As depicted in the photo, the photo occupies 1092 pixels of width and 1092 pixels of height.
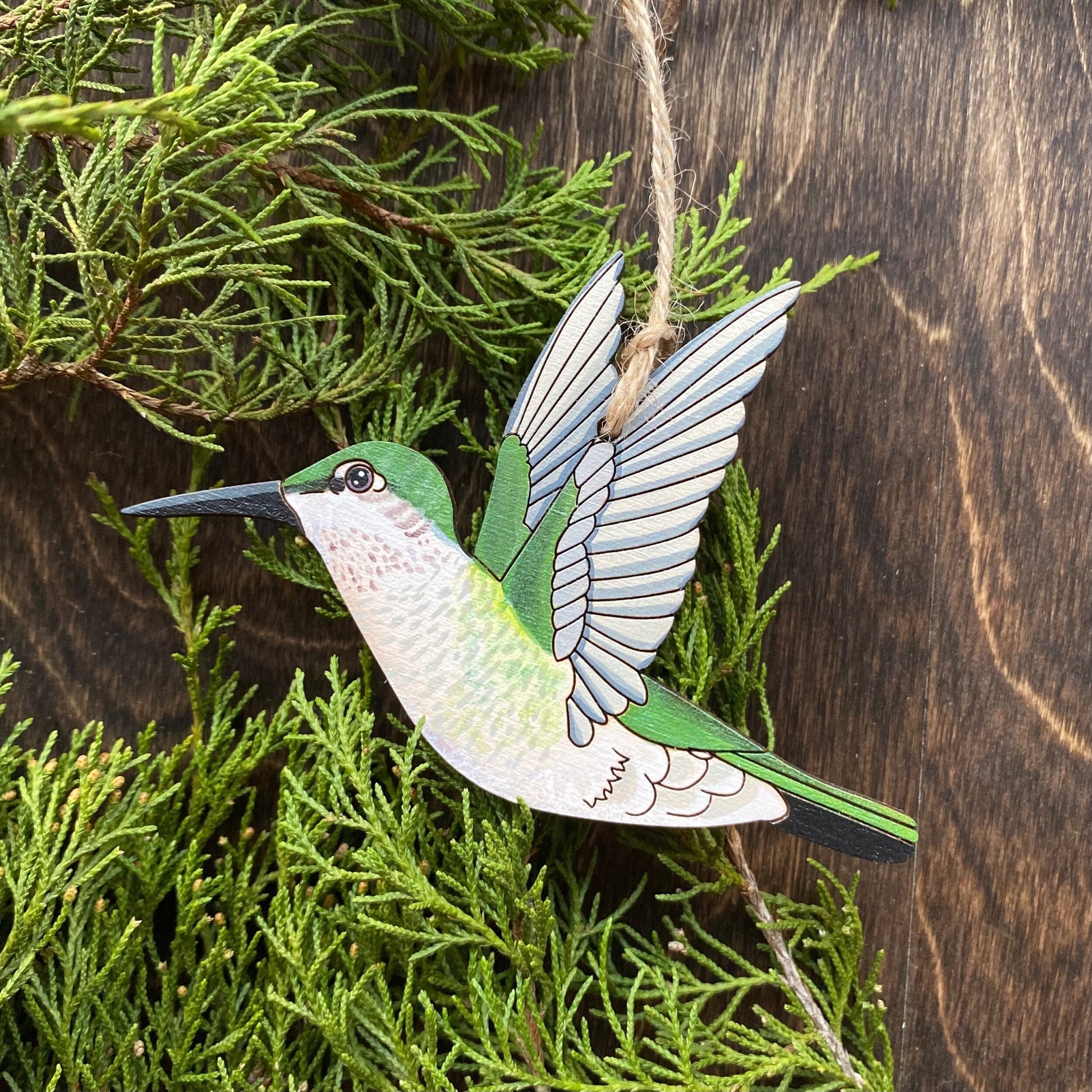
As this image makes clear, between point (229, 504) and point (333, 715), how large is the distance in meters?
0.24

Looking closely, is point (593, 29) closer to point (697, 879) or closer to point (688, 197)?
point (688, 197)

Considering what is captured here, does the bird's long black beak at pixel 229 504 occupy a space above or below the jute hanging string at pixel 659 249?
below

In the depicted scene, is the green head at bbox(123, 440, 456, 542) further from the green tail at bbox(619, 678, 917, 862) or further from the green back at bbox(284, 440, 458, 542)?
the green tail at bbox(619, 678, 917, 862)

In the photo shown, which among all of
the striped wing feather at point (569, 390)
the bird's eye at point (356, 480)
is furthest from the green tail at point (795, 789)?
the bird's eye at point (356, 480)

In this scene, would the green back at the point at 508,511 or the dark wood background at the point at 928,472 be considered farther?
the dark wood background at the point at 928,472

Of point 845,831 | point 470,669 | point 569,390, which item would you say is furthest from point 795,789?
point 569,390

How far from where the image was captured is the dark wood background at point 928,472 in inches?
41.4

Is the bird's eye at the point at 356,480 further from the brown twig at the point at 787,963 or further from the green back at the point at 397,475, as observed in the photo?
the brown twig at the point at 787,963

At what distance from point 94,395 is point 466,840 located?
0.73 m

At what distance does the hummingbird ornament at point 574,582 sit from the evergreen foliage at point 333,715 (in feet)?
0.25

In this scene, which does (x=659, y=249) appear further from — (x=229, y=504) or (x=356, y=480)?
(x=229, y=504)

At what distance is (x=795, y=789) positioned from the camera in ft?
2.93

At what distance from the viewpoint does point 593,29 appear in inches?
44.4

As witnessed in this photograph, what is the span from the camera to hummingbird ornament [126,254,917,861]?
0.89 metres
